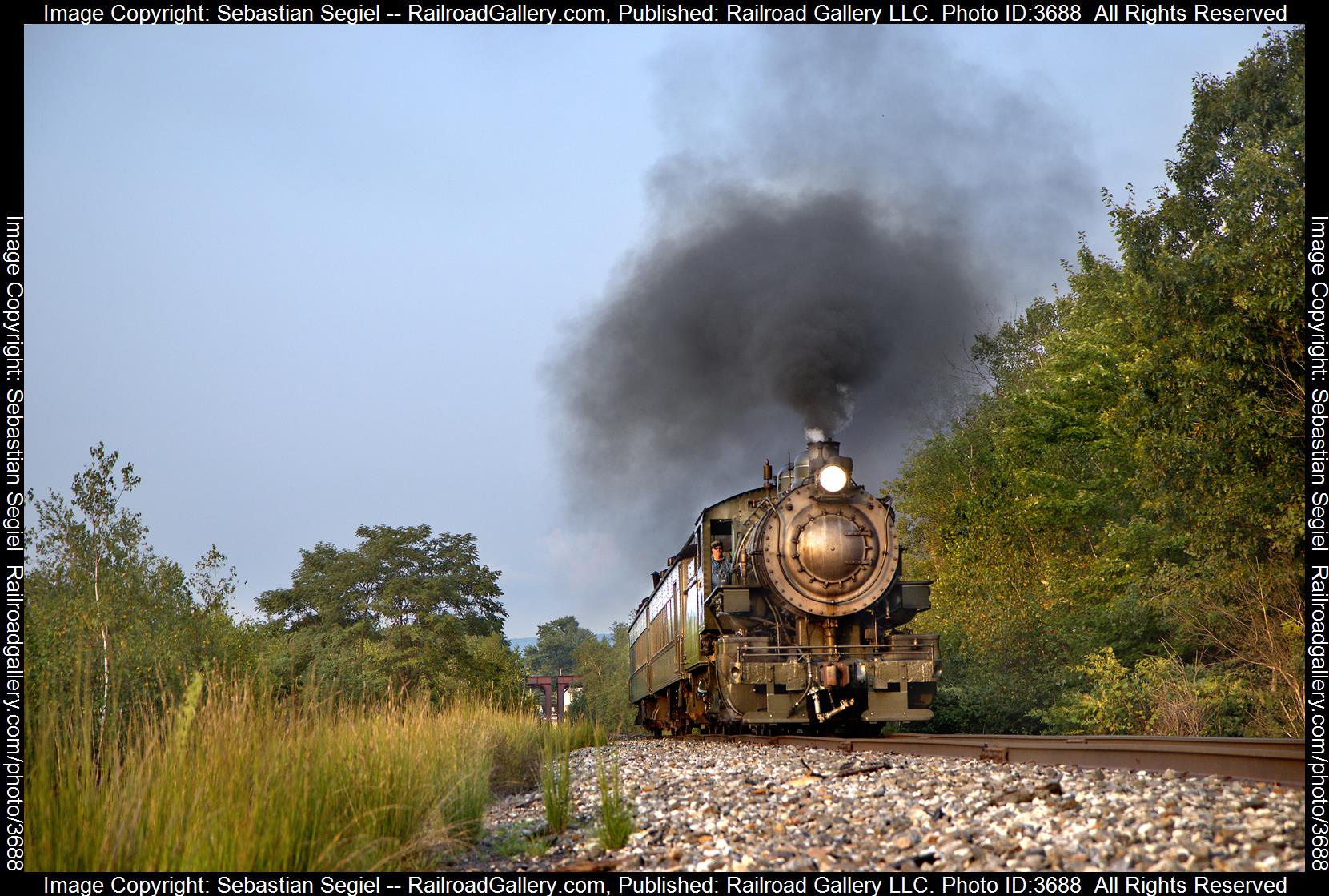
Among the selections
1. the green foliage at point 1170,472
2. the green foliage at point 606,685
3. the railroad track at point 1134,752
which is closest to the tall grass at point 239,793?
the railroad track at point 1134,752

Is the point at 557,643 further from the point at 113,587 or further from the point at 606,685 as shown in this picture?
the point at 113,587

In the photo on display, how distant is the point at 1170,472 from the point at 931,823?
37.4 feet

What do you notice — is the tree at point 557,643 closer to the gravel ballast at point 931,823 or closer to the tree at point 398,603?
the tree at point 398,603

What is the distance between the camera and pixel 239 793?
18.8 feet

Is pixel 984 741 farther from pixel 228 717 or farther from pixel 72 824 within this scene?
pixel 72 824

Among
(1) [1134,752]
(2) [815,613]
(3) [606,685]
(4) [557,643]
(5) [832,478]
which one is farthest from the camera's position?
(4) [557,643]

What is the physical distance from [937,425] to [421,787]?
110 ft

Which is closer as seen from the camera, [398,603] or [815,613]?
[815,613]

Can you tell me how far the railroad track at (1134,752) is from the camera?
6148mm

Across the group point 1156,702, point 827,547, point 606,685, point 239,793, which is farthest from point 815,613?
point 606,685

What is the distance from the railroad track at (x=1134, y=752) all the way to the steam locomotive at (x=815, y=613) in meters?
1.93
